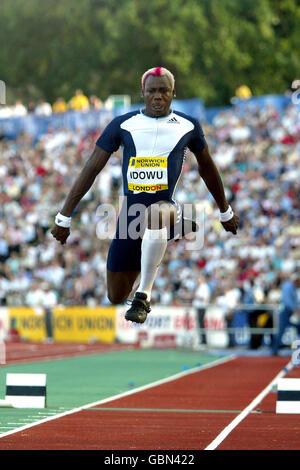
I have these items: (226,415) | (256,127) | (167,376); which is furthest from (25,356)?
A: (226,415)

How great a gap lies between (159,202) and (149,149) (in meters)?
0.42

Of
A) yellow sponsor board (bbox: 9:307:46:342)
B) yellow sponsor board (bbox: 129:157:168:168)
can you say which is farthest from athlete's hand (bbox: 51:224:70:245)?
yellow sponsor board (bbox: 9:307:46:342)

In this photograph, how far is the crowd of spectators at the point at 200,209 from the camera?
25625mm

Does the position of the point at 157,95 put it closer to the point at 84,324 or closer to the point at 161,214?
the point at 161,214

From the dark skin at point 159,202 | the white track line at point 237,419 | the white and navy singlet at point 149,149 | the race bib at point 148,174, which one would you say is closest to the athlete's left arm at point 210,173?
the dark skin at point 159,202

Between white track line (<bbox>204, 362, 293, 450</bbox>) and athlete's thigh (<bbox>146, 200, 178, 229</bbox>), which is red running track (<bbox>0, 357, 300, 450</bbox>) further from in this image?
athlete's thigh (<bbox>146, 200, 178, 229</bbox>)

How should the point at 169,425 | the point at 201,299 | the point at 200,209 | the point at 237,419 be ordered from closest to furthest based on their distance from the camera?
the point at 169,425, the point at 237,419, the point at 201,299, the point at 200,209

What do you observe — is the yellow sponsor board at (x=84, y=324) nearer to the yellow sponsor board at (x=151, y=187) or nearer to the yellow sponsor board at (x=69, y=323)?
the yellow sponsor board at (x=69, y=323)

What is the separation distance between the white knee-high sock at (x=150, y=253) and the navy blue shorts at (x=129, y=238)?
152 millimetres

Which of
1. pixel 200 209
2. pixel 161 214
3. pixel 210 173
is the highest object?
pixel 200 209

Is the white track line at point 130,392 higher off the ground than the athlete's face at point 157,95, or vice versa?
the athlete's face at point 157,95

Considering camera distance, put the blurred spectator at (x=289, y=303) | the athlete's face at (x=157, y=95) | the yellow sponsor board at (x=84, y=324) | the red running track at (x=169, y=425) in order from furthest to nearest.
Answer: the yellow sponsor board at (x=84, y=324)
the blurred spectator at (x=289, y=303)
the red running track at (x=169, y=425)
the athlete's face at (x=157, y=95)

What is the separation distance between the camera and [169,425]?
401 inches

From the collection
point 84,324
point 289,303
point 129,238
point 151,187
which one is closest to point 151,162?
point 151,187
